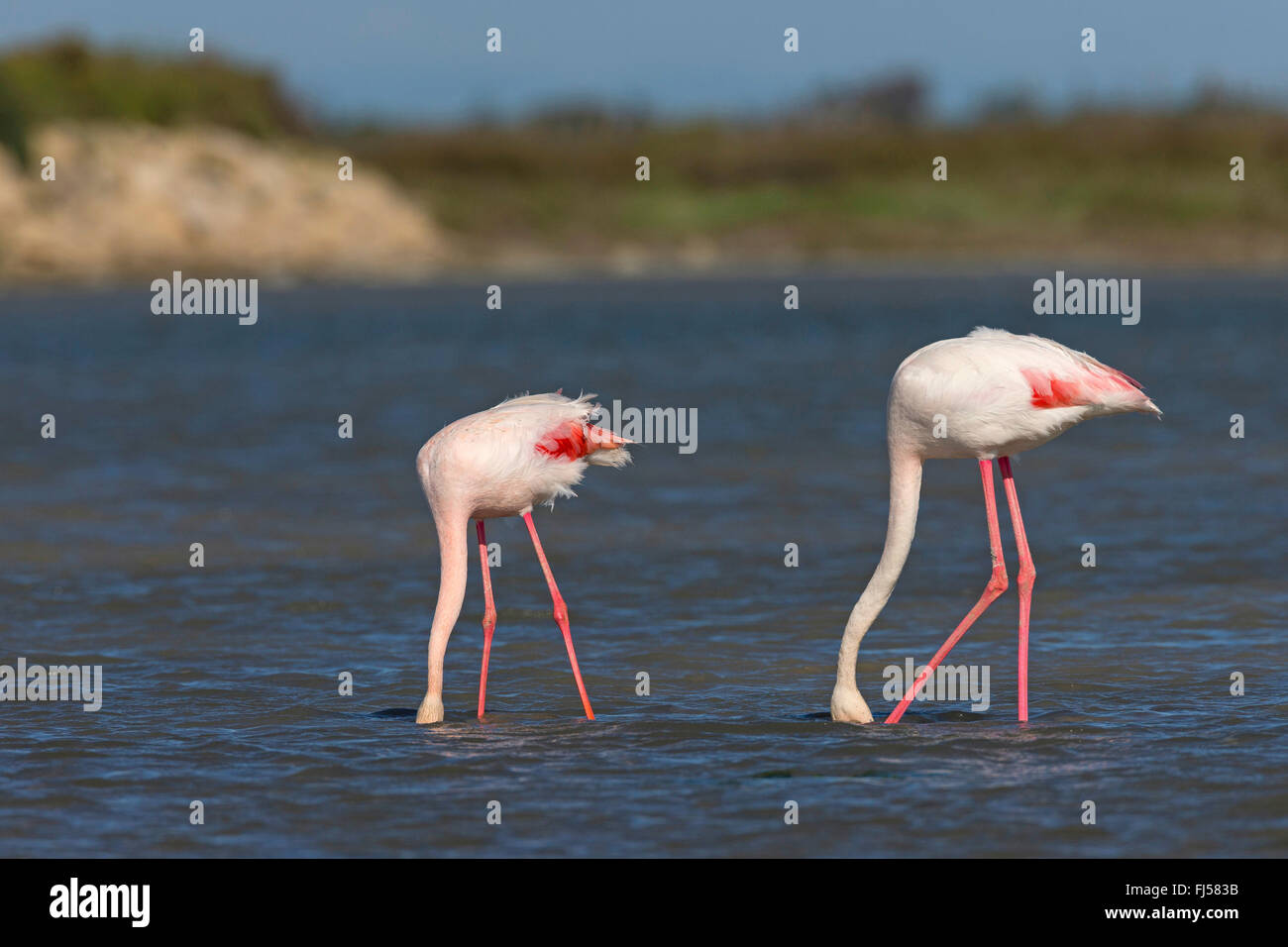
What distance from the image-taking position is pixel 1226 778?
7.56 m

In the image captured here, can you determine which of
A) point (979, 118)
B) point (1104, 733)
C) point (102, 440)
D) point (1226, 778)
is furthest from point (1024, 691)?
point (979, 118)

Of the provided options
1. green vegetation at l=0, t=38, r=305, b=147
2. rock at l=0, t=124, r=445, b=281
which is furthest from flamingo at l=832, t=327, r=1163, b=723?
green vegetation at l=0, t=38, r=305, b=147

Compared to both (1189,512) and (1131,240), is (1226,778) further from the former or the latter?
(1131,240)

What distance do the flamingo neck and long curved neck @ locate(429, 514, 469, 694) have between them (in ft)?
5.17

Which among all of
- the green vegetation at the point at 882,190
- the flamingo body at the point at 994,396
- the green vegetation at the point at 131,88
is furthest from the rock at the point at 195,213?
the flamingo body at the point at 994,396

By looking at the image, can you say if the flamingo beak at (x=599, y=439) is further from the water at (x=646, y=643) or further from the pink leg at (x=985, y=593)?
the pink leg at (x=985, y=593)

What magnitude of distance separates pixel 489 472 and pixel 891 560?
166 centimetres

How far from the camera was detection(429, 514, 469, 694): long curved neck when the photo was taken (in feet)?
27.7

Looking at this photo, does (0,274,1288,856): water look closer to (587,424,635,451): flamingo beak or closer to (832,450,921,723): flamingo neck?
(832,450,921,723): flamingo neck

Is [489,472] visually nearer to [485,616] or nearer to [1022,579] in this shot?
[485,616]

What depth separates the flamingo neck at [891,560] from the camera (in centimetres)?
831

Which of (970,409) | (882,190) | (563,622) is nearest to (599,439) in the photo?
(563,622)

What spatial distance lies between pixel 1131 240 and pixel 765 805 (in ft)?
196

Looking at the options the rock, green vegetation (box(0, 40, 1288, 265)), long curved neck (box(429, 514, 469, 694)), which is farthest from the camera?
green vegetation (box(0, 40, 1288, 265))
